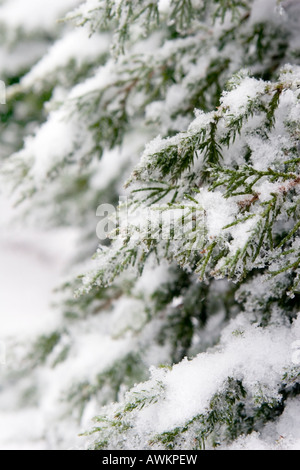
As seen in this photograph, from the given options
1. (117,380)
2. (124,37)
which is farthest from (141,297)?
(124,37)

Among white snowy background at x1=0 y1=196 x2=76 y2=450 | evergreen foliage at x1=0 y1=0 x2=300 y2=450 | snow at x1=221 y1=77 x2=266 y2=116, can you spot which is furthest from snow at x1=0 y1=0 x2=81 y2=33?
snow at x1=221 y1=77 x2=266 y2=116

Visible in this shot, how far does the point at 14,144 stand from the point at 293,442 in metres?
5.46

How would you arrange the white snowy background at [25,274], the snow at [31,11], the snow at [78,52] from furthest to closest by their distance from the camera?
the white snowy background at [25,274], the snow at [31,11], the snow at [78,52]

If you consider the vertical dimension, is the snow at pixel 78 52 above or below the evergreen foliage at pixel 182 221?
above

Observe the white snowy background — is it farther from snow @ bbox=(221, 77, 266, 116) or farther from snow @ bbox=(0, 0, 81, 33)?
snow @ bbox=(221, 77, 266, 116)

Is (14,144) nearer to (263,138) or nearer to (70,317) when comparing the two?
(70,317)

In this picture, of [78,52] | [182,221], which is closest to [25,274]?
[78,52]

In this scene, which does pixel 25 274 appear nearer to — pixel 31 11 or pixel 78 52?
pixel 31 11

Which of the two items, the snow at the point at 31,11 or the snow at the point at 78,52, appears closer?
the snow at the point at 78,52

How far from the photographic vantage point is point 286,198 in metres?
1.24

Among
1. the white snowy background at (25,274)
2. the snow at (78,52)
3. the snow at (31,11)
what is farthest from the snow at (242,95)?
the white snowy background at (25,274)

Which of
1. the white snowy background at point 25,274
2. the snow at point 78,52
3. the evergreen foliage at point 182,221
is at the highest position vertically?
the white snowy background at point 25,274

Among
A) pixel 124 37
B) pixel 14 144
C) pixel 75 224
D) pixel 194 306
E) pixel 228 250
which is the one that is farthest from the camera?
pixel 14 144

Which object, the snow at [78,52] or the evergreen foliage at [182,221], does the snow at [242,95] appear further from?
the snow at [78,52]
